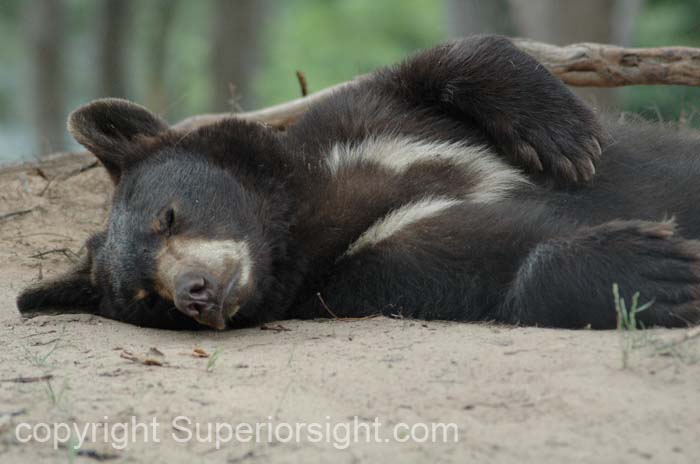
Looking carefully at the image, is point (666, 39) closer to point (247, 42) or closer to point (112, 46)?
point (247, 42)

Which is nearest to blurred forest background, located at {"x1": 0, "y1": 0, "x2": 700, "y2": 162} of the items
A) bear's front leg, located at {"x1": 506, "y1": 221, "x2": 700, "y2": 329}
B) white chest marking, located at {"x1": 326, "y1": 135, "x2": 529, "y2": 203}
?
white chest marking, located at {"x1": 326, "y1": 135, "x2": 529, "y2": 203}

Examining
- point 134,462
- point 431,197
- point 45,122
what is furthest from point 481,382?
point 45,122

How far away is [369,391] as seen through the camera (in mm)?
3494

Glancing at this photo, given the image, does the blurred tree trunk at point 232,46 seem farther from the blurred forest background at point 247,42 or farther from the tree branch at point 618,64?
the tree branch at point 618,64

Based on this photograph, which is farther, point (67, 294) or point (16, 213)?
point (16, 213)

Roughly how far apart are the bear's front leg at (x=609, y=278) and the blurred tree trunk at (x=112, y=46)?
1606cm

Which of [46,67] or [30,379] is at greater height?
[30,379]

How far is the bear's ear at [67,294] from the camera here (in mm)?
5145

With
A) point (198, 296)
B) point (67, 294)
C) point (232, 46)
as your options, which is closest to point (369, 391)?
point (198, 296)

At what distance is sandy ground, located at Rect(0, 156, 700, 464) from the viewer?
3.02 m

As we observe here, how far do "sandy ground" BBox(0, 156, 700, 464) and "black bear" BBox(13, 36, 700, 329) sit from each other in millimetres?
233

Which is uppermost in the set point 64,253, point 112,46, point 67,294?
point 67,294

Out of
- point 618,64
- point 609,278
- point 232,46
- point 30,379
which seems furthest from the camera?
point 232,46

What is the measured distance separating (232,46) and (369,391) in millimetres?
16489
